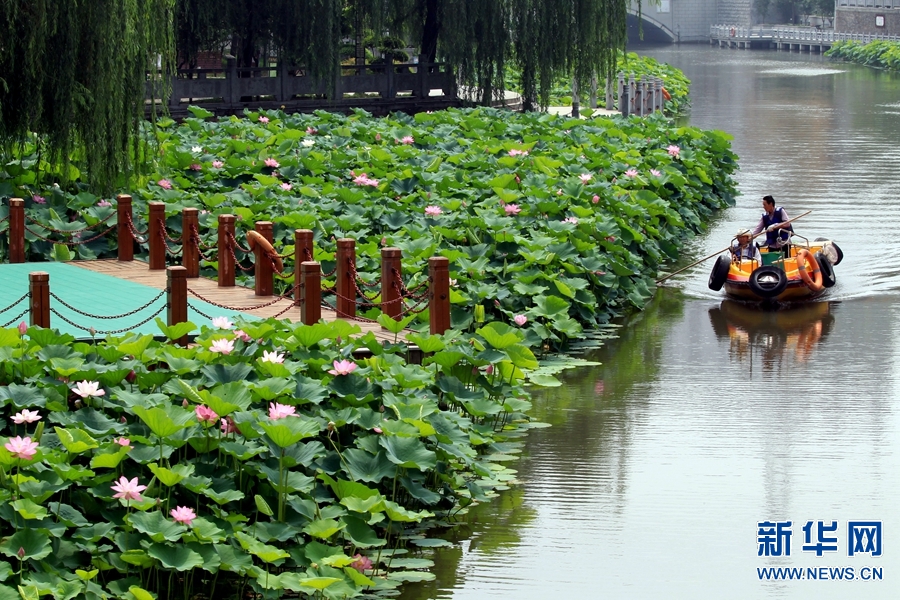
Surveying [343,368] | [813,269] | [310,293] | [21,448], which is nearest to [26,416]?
[21,448]

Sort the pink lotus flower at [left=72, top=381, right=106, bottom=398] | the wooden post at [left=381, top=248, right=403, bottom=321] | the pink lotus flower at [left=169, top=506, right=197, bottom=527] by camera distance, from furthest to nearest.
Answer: the wooden post at [left=381, top=248, right=403, bottom=321] → the pink lotus flower at [left=72, top=381, right=106, bottom=398] → the pink lotus flower at [left=169, top=506, right=197, bottom=527]

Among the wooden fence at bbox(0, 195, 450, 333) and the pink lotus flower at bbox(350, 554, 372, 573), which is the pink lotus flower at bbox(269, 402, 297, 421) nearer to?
the pink lotus flower at bbox(350, 554, 372, 573)

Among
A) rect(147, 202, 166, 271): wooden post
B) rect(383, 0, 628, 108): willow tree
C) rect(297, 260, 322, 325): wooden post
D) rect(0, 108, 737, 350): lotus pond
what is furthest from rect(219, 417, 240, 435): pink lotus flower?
rect(383, 0, 628, 108): willow tree

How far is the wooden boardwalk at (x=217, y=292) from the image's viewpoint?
30.8ft

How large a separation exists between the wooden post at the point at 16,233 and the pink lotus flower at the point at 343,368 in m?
5.40

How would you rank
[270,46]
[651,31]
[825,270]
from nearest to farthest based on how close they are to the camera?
[825,270]
[270,46]
[651,31]

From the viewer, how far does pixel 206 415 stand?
20.5ft

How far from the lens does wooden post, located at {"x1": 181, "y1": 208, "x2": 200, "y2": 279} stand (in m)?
11.0

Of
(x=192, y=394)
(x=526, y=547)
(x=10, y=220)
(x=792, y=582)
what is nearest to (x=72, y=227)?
(x=10, y=220)

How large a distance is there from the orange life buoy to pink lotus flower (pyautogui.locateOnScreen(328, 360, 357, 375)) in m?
6.45

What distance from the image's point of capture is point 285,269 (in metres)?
11.4

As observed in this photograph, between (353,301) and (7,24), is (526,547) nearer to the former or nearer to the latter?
(353,301)

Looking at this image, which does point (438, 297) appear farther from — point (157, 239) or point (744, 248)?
point (744, 248)

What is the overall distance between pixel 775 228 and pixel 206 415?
25.2 feet
